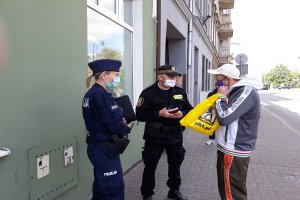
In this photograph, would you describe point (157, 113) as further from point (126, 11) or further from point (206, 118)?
point (126, 11)

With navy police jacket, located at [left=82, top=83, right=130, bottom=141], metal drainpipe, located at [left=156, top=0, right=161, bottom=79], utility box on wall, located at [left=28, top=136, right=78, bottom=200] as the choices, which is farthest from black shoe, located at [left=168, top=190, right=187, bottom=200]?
metal drainpipe, located at [left=156, top=0, right=161, bottom=79]

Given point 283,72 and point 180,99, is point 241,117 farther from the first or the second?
point 283,72

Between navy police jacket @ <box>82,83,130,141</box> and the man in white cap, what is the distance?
1064 mm

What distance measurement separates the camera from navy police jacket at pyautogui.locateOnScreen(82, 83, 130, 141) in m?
2.88

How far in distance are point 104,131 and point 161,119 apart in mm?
1274

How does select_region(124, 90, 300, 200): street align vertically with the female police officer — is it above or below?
below

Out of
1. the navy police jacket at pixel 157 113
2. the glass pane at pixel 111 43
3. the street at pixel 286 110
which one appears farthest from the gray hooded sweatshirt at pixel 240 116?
the street at pixel 286 110

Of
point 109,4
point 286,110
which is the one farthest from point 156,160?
point 286,110

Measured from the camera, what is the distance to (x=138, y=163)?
20.6ft

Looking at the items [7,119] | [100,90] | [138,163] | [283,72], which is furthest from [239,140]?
[283,72]

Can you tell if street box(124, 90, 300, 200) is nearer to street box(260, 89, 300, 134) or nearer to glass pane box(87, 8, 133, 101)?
glass pane box(87, 8, 133, 101)

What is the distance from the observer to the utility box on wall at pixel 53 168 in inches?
121

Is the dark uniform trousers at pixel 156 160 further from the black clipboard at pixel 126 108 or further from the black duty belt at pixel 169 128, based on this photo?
the black clipboard at pixel 126 108

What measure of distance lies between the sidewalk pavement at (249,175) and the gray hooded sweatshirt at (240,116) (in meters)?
1.73
